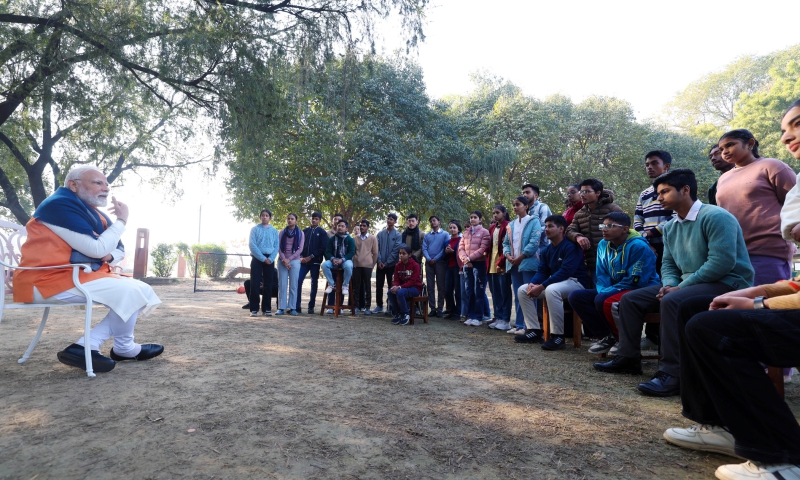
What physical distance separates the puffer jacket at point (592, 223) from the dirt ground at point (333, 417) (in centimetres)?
133

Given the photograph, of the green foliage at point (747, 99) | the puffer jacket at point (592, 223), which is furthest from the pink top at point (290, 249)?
the green foliage at point (747, 99)

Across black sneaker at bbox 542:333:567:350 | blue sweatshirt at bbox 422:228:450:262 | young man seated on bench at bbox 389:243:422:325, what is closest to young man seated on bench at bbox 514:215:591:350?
black sneaker at bbox 542:333:567:350

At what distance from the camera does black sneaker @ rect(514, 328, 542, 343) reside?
528 cm

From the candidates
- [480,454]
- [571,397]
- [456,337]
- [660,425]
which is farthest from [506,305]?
[480,454]

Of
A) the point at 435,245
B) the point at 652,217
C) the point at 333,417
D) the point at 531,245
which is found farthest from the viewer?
the point at 435,245

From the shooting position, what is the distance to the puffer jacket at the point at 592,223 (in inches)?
203

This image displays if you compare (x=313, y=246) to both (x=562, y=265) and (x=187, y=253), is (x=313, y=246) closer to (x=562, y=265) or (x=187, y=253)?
(x=562, y=265)

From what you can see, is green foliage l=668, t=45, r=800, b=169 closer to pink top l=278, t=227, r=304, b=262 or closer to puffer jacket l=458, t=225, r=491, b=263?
puffer jacket l=458, t=225, r=491, b=263

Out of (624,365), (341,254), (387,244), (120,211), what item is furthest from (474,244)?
(120,211)

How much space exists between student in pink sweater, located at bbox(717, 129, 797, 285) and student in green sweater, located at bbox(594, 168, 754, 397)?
1.26 ft

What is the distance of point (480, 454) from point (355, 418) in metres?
0.75

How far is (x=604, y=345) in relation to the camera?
439 centimetres

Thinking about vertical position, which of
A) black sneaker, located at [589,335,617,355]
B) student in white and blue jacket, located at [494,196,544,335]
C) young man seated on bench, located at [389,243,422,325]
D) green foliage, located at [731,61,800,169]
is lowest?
black sneaker, located at [589,335,617,355]

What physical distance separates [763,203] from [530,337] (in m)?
2.65
